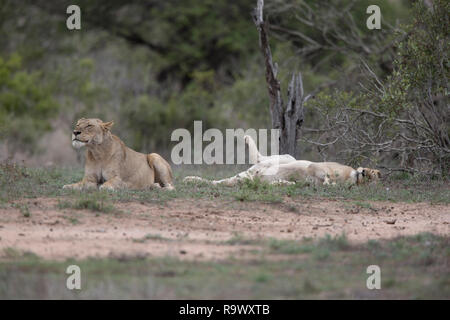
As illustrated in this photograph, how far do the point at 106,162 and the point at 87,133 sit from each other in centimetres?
46

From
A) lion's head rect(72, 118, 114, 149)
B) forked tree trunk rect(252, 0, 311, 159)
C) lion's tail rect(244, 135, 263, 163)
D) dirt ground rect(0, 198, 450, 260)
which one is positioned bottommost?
dirt ground rect(0, 198, 450, 260)

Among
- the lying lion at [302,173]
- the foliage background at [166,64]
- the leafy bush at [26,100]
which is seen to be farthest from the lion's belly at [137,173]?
the leafy bush at [26,100]

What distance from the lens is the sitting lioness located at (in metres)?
8.99

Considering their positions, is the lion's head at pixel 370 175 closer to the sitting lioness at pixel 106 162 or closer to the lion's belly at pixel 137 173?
the sitting lioness at pixel 106 162

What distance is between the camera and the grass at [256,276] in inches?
194

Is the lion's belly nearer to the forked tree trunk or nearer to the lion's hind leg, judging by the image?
the lion's hind leg

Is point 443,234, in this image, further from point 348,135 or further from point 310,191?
point 348,135

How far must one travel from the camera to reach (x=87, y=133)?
900cm

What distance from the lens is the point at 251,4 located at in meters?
24.8

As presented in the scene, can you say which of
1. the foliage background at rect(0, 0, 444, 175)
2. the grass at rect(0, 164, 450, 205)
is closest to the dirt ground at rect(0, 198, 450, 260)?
the grass at rect(0, 164, 450, 205)

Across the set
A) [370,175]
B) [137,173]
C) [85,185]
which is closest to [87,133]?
[85,185]

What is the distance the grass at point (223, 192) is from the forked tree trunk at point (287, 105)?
1919 millimetres

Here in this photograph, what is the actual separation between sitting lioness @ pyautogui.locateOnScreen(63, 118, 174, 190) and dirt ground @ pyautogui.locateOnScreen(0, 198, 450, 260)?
1.08m
